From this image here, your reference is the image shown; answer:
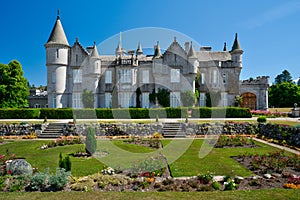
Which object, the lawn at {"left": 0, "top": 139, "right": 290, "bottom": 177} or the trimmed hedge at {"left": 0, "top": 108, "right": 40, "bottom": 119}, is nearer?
the lawn at {"left": 0, "top": 139, "right": 290, "bottom": 177}

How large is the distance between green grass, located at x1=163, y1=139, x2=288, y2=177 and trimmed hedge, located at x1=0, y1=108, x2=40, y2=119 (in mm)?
20375

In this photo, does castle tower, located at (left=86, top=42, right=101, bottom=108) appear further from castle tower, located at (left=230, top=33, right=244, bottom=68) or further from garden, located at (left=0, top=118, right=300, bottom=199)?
castle tower, located at (left=230, top=33, right=244, bottom=68)

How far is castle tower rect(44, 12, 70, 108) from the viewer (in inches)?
1347

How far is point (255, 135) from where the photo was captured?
19.0 meters

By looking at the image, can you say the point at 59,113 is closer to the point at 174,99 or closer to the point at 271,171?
the point at 174,99

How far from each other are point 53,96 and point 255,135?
95.5 ft

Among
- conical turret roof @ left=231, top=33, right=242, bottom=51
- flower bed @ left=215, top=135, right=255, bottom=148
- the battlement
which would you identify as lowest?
flower bed @ left=215, top=135, right=255, bottom=148

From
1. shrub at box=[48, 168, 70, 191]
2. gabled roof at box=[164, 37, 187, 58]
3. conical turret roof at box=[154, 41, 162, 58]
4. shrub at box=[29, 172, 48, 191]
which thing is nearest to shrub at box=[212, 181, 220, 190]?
shrub at box=[48, 168, 70, 191]

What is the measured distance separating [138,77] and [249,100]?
19.6 metres

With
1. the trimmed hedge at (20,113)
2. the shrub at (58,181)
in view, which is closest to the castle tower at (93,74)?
the trimmed hedge at (20,113)

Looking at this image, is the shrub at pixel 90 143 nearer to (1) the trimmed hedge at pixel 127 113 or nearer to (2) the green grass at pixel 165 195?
(2) the green grass at pixel 165 195

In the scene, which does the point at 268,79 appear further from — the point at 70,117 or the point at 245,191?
→ the point at 245,191

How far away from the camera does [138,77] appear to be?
1383 inches

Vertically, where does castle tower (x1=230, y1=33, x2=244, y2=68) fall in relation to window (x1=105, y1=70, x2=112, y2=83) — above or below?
above
